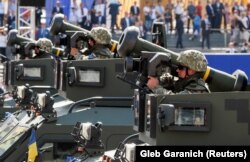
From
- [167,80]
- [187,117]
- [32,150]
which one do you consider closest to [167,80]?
[167,80]

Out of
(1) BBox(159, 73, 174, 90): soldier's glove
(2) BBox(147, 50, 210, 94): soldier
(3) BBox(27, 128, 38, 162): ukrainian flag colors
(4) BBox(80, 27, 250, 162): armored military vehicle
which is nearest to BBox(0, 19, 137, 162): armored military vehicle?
(3) BBox(27, 128, 38, 162): ukrainian flag colors

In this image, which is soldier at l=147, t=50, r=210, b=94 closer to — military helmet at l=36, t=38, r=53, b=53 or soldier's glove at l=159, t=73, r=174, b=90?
soldier's glove at l=159, t=73, r=174, b=90

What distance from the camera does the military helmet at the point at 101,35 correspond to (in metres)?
12.8

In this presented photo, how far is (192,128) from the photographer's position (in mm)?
8039

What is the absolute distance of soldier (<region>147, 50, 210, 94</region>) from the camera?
8.67 metres

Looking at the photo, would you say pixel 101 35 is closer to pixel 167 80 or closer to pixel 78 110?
pixel 78 110

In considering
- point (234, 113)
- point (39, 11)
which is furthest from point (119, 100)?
point (39, 11)

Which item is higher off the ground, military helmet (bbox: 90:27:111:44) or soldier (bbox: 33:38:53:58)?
military helmet (bbox: 90:27:111:44)

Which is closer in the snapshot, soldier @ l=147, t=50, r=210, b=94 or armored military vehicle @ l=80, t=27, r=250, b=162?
armored military vehicle @ l=80, t=27, r=250, b=162

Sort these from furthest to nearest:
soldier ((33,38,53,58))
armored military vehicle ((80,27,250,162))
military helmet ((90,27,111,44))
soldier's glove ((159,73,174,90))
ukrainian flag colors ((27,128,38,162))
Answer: soldier ((33,38,53,58))
military helmet ((90,27,111,44))
ukrainian flag colors ((27,128,38,162))
soldier's glove ((159,73,174,90))
armored military vehicle ((80,27,250,162))

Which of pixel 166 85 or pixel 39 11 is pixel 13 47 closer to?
pixel 166 85

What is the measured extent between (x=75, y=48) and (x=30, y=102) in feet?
4.98

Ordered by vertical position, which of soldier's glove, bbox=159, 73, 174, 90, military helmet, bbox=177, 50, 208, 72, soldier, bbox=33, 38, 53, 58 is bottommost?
soldier, bbox=33, 38, 53, 58

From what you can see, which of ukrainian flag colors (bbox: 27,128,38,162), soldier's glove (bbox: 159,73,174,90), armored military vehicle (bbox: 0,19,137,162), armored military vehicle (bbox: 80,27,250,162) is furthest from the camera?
armored military vehicle (bbox: 0,19,137,162)
